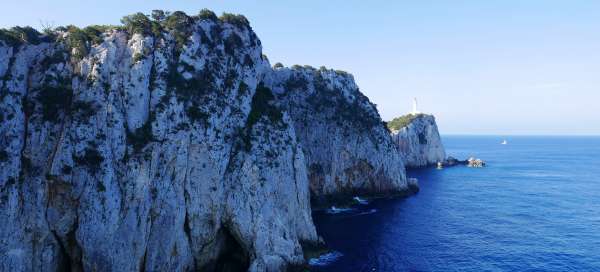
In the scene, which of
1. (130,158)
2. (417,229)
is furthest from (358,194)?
(130,158)

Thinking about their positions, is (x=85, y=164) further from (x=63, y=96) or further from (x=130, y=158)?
(x=63, y=96)

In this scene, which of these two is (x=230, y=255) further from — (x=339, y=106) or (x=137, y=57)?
(x=339, y=106)

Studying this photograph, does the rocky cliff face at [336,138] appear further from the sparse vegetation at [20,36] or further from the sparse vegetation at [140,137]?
the sparse vegetation at [20,36]

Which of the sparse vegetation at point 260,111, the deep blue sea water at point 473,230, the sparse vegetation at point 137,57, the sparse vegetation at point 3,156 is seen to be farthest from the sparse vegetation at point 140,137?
the deep blue sea water at point 473,230

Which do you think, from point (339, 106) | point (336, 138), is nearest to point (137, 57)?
point (336, 138)

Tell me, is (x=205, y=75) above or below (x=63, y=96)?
above

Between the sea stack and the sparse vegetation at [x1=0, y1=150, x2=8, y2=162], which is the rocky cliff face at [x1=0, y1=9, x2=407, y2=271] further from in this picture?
the sea stack
